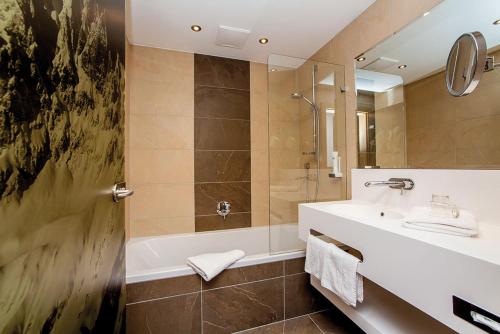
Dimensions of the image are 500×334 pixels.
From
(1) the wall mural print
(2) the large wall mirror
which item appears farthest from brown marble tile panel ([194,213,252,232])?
(1) the wall mural print

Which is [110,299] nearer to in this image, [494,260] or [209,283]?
[209,283]

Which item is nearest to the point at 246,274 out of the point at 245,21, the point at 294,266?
the point at 294,266

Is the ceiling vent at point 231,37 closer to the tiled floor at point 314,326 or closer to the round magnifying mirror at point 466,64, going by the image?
the round magnifying mirror at point 466,64

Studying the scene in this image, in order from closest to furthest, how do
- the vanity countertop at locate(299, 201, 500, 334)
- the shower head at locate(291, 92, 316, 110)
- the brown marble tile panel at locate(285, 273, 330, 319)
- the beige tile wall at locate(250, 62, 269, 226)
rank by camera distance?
1. the vanity countertop at locate(299, 201, 500, 334)
2. the brown marble tile panel at locate(285, 273, 330, 319)
3. the shower head at locate(291, 92, 316, 110)
4. the beige tile wall at locate(250, 62, 269, 226)

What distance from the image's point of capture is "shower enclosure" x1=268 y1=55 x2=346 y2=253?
199 cm

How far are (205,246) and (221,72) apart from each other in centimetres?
194

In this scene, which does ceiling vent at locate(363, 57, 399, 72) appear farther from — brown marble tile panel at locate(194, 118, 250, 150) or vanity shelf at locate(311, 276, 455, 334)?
vanity shelf at locate(311, 276, 455, 334)

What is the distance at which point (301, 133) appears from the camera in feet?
6.87

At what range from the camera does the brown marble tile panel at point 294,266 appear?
64.3 inches

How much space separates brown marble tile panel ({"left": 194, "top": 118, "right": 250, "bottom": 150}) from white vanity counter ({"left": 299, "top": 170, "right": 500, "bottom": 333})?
1.53 meters

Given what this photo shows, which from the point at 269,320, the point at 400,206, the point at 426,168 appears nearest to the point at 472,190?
the point at 426,168

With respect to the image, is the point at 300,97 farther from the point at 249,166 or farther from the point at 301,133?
the point at 249,166

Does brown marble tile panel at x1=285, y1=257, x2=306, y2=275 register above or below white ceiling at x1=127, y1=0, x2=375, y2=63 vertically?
below

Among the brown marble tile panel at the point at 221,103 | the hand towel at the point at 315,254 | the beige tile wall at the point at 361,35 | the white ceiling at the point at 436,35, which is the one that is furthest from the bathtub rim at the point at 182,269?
the brown marble tile panel at the point at 221,103
